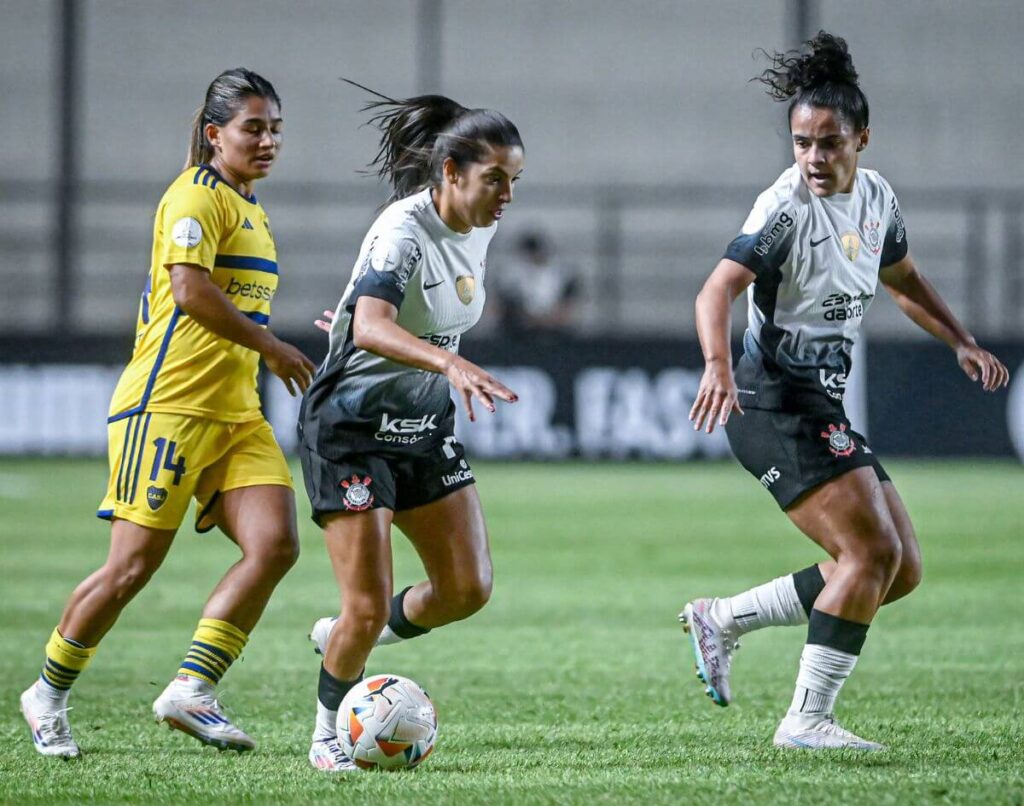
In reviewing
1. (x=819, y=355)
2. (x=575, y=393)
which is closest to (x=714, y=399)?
(x=819, y=355)

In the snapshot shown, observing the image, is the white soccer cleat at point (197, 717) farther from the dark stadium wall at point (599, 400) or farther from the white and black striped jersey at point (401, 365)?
the dark stadium wall at point (599, 400)

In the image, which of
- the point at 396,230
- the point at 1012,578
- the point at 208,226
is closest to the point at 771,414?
the point at 396,230

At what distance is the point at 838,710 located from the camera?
257 inches

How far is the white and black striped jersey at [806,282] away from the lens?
18.7 feet

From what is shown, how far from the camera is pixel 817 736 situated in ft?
18.5

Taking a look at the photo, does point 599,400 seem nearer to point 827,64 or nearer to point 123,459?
point 827,64

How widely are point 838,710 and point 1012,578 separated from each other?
4.72 m

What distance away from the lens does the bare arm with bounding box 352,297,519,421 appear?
15.4 ft

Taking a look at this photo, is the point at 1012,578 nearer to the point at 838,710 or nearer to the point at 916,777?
the point at 838,710

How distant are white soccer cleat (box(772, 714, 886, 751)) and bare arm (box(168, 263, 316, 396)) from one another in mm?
1934

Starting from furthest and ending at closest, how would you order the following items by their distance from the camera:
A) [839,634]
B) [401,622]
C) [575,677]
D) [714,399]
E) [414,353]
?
[575,677], [401,622], [839,634], [714,399], [414,353]

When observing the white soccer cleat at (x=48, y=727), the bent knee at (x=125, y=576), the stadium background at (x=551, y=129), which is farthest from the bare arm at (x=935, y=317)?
the stadium background at (x=551, y=129)

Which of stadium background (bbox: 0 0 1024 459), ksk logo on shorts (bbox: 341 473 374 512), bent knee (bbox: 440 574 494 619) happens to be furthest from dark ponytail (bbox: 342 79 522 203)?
stadium background (bbox: 0 0 1024 459)

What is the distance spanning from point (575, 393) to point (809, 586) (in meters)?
13.2
